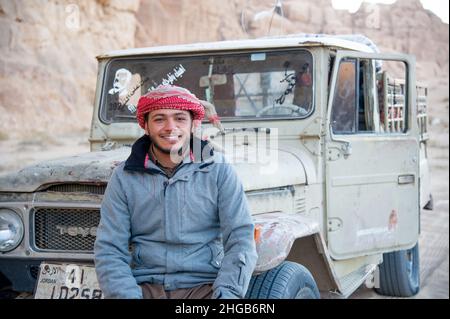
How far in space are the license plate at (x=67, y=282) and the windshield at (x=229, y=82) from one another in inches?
60.4

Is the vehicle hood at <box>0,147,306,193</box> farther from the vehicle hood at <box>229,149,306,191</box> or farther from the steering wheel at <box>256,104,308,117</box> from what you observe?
the steering wheel at <box>256,104,308,117</box>

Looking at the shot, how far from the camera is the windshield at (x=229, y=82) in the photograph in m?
4.44

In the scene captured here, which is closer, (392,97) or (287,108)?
(287,108)

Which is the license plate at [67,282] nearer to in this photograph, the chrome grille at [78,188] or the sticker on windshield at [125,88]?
the chrome grille at [78,188]

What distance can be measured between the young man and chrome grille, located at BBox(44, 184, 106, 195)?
0.51 meters

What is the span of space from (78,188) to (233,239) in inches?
39.1

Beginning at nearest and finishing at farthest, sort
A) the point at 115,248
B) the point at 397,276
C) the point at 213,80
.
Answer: the point at 115,248 → the point at 213,80 → the point at 397,276

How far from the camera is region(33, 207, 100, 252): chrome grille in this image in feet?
11.3

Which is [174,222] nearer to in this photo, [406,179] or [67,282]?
[67,282]

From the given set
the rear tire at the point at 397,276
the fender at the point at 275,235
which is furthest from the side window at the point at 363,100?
the rear tire at the point at 397,276

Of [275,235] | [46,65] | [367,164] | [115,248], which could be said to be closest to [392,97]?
[367,164]

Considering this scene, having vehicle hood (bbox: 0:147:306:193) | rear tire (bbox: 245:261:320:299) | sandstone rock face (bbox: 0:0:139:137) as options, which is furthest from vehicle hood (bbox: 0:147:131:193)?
sandstone rock face (bbox: 0:0:139:137)

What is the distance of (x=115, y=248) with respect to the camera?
283 centimetres
